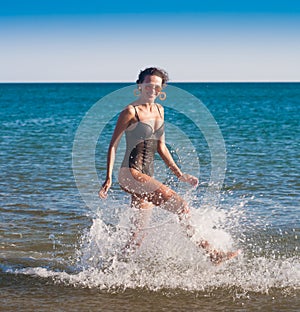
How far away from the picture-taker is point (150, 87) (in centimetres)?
639

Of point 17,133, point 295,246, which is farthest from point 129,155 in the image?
point 17,133

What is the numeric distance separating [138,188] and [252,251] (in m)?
2.29

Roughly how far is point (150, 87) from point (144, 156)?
826 millimetres

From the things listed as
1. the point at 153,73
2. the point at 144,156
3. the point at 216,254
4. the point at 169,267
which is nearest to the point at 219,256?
the point at 216,254

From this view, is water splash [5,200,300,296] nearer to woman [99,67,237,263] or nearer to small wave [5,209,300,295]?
small wave [5,209,300,295]

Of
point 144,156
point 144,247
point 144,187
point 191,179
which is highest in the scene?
point 144,156

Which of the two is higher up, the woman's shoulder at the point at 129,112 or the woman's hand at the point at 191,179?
the woman's shoulder at the point at 129,112

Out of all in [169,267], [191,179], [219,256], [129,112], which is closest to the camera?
[129,112]

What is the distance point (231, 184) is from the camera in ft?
40.9

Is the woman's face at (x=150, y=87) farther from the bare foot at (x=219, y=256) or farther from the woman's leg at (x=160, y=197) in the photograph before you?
the bare foot at (x=219, y=256)

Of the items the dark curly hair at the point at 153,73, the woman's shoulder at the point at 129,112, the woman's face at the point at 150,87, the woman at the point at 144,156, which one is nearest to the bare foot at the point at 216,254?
the woman at the point at 144,156

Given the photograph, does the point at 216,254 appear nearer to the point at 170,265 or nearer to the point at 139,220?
the point at 170,265

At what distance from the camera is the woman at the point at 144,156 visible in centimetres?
634

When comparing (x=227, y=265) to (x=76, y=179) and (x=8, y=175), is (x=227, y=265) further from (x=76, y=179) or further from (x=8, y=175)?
(x=8, y=175)
